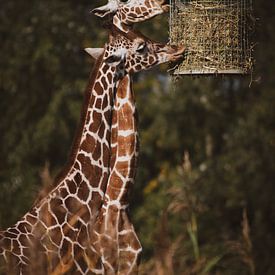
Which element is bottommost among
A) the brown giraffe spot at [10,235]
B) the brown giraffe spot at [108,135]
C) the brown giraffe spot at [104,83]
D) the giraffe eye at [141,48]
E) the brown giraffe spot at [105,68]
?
the brown giraffe spot at [10,235]

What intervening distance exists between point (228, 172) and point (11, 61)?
9.31 feet

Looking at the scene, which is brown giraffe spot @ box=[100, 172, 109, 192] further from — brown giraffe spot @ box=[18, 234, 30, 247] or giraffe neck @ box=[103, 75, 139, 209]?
brown giraffe spot @ box=[18, 234, 30, 247]

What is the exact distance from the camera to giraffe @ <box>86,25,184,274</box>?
177 inches

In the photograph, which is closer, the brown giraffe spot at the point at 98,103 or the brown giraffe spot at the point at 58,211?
the brown giraffe spot at the point at 58,211

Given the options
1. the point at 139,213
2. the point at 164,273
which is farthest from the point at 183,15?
the point at 139,213

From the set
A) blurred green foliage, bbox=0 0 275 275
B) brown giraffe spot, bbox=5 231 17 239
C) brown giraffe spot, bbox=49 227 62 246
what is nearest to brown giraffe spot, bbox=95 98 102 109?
brown giraffe spot, bbox=49 227 62 246

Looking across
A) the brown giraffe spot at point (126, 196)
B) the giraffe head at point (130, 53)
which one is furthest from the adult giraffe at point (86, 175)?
the brown giraffe spot at point (126, 196)

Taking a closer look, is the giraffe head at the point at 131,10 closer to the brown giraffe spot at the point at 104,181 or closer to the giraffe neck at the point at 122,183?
the giraffe neck at the point at 122,183

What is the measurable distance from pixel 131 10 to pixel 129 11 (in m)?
0.01

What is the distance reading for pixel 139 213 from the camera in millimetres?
10547

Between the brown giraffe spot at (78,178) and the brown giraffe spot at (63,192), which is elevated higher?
the brown giraffe spot at (78,178)

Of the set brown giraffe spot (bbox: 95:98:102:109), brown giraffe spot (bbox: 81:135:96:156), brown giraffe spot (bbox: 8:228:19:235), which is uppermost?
brown giraffe spot (bbox: 95:98:102:109)

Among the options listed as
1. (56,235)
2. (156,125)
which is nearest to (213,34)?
(56,235)

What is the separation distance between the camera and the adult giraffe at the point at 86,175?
432cm
